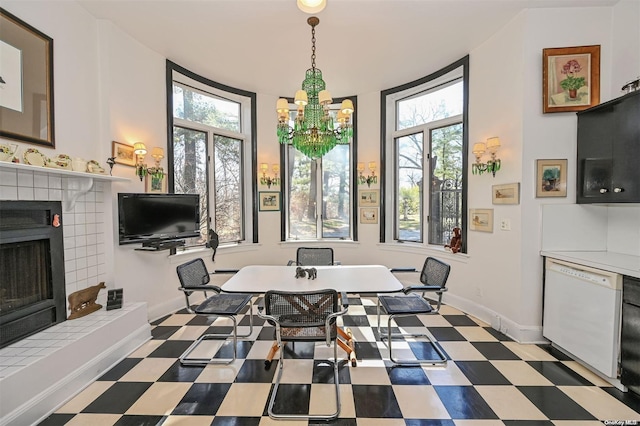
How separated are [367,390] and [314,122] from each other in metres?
2.38

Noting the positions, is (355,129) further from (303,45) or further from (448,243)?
(448,243)

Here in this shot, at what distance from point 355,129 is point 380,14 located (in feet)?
7.14

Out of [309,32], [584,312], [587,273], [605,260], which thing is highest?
[309,32]

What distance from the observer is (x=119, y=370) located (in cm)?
242

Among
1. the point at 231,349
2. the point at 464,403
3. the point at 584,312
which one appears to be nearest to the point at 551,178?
the point at 584,312

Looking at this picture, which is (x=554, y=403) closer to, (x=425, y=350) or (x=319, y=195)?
(x=425, y=350)

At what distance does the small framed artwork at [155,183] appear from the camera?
133 inches

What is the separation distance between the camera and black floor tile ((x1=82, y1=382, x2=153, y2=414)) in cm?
196

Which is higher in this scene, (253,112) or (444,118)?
(253,112)

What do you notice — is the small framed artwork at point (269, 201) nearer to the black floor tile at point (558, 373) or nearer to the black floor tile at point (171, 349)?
the black floor tile at point (171, 349)

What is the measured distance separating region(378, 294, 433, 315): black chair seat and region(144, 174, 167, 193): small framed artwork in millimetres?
2938

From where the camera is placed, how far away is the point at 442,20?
9.52ft

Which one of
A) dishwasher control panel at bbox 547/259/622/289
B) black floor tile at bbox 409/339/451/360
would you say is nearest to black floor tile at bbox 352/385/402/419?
black floor tile at bbox 409/339/451/360

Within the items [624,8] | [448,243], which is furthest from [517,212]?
[624,8]
